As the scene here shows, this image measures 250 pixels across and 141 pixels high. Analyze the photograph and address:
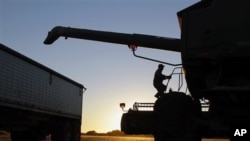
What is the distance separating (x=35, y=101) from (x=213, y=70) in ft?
30.4

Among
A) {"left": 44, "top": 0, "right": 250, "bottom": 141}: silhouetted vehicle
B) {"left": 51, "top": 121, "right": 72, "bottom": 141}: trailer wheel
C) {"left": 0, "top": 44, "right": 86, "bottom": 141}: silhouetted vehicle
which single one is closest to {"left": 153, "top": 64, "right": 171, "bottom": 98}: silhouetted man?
{"left": 44, "top": 0, "right": 250, "bottom": 141}: silhouetted vehicle

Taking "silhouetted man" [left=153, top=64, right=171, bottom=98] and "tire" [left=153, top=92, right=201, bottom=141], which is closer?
"tire" [left=153, top=92, right=201, bottom=141]

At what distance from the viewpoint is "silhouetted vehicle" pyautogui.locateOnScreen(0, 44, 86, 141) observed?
12242mm

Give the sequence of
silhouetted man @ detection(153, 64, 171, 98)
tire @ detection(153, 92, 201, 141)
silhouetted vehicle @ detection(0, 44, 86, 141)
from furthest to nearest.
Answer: silhouetted vehicle @ detection(0, 44, 86, 141) → silhouetted man @ detection(153, 64, 171, 98) → tire @ detection(153, 92, 201, 141)

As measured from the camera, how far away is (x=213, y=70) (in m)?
6.34

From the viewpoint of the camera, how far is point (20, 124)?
1475 centimetres

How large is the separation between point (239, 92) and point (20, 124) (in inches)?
407

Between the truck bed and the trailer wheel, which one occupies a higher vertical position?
the truck bed

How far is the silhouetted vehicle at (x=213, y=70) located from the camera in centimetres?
604

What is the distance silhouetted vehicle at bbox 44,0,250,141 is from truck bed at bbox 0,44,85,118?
20.5 feet

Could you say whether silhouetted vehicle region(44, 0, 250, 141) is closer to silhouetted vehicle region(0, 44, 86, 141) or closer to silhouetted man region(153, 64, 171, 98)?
silhouetted man region(153, 64, 171, 98)

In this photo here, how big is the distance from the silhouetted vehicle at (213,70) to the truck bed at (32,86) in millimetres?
6246

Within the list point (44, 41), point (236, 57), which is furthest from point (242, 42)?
point (44, 41)

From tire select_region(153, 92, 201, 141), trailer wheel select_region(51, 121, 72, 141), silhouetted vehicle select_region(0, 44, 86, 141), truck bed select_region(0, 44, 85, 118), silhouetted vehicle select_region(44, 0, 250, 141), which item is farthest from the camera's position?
trailer wheel select_region(51, 121, 72, 141)
